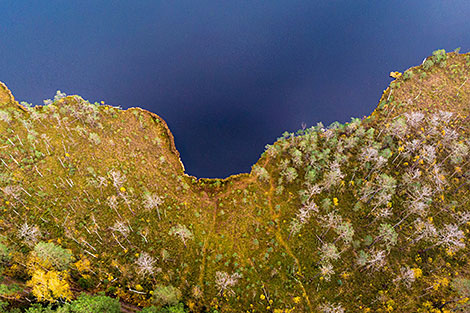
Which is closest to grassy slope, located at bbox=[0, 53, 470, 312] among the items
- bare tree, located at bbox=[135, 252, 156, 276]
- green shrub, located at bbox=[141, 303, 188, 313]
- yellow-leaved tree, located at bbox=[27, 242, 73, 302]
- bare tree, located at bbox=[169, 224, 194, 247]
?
bare tree, located at bbox=[169, 224, 194, 247]

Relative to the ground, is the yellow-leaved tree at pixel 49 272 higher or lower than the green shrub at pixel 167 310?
higher

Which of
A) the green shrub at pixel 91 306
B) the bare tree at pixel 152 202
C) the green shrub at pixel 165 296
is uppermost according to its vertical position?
the bare tree at pixel 152 202

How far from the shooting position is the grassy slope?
66.1 meters

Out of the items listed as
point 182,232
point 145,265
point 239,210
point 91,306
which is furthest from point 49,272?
point 239,210

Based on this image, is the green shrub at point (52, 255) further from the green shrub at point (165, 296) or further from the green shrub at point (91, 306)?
the green shrub at point (165, 296)

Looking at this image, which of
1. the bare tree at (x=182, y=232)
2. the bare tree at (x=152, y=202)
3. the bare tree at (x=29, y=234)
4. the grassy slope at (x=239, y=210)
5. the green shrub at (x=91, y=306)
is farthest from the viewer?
the bare tree at (x=152, y=202)

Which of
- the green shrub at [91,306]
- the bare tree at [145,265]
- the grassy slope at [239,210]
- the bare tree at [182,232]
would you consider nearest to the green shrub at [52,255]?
the grassy slope at [239,210]

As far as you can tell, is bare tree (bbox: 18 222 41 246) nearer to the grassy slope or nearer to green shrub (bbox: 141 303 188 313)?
the grassy slope

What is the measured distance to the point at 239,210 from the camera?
79.6 m

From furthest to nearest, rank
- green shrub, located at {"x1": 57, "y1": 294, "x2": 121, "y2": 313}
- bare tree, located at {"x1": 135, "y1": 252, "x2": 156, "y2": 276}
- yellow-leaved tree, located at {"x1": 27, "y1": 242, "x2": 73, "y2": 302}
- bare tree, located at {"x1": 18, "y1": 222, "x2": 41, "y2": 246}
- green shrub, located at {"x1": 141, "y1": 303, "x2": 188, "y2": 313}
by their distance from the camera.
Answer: bare tree, located at {"x1": 18, "y1": 222, "x2": 41, "y2": 246}
bare tree, located at {"x1": 135, "y1": 252, "x2": 156, "y2": 276}
green shrub, located at {"x1": 141, "y1": 303, "x2": 188, "y2": 313}
yellow-leaved tree, located at {"x1": 27, "y1": 242, "x2": 73, "y2": 302}
green shrub, located at {"x1": 57, "y1": 294, "x2": 121, "y2": 313}

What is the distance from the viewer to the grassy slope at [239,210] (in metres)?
66.1

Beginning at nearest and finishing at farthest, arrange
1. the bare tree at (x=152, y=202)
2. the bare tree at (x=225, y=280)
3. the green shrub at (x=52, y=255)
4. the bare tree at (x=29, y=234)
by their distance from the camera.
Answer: the green shrub at (x=52, y=255), the bare tree at (x=29, y=234), the bare tree at (x=225, y=280), the bare tree at (x=152, y=202)

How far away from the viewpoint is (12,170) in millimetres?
77062

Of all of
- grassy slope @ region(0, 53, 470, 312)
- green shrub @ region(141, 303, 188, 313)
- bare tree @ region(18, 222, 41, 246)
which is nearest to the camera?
green shrub @ region(141, 303, 188, 313)
